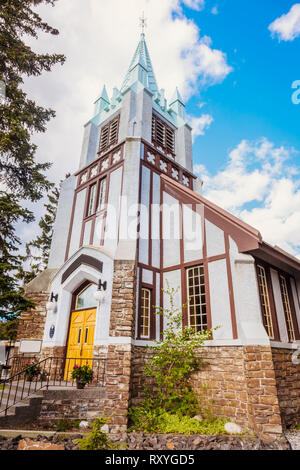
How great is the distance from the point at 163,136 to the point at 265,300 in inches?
388

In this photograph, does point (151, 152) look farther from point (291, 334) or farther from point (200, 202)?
point (291, 334)

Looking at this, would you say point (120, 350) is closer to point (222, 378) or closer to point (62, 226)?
point (222, 378)

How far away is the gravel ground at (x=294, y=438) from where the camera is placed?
587 cm

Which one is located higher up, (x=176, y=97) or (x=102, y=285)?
(x=176, y=97)

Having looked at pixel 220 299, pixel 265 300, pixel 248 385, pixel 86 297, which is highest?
pixel 86 297

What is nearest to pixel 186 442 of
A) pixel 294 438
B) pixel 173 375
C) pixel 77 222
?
pixel 173 375

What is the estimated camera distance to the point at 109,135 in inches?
567

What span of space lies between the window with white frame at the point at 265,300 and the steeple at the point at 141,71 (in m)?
11.6

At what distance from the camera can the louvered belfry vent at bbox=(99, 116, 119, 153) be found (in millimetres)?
13956

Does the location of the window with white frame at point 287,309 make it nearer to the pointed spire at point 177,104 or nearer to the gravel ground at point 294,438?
the gravel ground at point 294,438

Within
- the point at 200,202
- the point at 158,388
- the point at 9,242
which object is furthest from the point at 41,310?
the point at 200,202

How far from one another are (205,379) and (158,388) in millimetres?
1463

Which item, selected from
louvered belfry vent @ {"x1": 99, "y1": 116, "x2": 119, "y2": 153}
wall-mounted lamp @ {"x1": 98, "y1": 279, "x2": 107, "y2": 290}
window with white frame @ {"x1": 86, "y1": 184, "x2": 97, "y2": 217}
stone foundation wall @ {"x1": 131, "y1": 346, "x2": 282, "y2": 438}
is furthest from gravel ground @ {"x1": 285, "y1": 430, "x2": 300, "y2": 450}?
louvered belfry vent @ {"x1": 99, "y1": 116, "x2": 119, "y2": 153}

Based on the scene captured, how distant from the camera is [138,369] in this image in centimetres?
797
